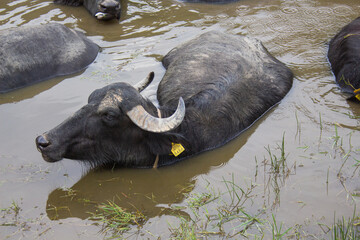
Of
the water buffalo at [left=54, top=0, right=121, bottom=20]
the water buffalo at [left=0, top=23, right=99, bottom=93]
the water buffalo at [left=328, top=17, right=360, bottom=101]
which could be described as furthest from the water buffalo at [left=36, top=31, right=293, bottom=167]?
the water buffalo at [left=54, top=0, right=121, bottom=20]

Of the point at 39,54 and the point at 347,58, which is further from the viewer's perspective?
the point at 39,54

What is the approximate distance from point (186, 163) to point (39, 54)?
2.88 metres

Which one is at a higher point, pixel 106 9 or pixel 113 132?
pixel 106 9

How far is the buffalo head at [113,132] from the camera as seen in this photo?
14.1ft

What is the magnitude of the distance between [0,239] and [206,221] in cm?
157

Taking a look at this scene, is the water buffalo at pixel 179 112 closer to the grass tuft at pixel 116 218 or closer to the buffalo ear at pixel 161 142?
the buffalo ear at pixel 161 142

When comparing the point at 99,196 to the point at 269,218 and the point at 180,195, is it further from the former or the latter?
the point at 269,218

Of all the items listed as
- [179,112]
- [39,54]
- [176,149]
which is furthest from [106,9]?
[179,112]

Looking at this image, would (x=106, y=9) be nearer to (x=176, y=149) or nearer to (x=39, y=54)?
(x=39, y=54)

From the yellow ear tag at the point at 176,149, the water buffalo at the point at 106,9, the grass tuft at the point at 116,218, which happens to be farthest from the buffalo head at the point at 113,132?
the water buffalo at the point at 106,9

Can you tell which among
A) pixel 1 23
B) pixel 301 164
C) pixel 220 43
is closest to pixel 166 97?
pixel 220 43

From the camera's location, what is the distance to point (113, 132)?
4555mm

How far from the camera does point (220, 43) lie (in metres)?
6.35

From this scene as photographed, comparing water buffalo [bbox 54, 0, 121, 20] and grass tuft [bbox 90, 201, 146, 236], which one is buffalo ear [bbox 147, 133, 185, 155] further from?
water buffalo [bbox 54, 0, 121, 20]
